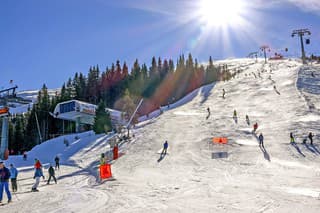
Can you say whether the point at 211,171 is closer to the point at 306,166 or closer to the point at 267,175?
the point at 267,175

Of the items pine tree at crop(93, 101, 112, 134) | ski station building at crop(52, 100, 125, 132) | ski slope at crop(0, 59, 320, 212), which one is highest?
ski station building at crop(52, 100, 125, 132)

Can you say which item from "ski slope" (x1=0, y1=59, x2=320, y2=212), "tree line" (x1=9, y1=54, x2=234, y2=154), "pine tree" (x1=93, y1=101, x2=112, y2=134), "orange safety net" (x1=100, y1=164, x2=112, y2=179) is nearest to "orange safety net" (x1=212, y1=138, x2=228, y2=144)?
"ski slope" (x1=0, y1=59, x2=320, y2=212)

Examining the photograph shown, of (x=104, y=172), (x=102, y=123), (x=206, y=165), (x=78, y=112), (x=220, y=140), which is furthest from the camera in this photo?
(x=78, y=112)

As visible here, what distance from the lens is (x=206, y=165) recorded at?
21766 millimetres

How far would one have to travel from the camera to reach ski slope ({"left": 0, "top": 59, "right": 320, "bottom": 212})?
34.6 feet

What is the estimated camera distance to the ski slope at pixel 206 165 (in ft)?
34.6

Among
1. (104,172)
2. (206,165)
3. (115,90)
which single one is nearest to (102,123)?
(206,165)

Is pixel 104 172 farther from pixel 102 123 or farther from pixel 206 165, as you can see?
pixel 102 123

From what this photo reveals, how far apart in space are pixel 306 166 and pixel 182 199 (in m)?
13.1

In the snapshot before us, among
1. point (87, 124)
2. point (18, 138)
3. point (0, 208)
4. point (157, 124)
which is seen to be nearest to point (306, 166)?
point (0, 208)

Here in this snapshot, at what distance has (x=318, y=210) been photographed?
908 cm

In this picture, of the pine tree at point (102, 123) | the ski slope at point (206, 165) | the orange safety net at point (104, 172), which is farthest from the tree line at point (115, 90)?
the orange safety net at point (104, 172)

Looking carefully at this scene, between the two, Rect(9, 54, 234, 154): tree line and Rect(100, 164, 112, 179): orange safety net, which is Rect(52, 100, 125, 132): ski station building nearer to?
Rect(9, 54, 234, 154): tree line

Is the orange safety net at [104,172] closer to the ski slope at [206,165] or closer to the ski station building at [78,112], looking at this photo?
the ski slope at [206,165]
